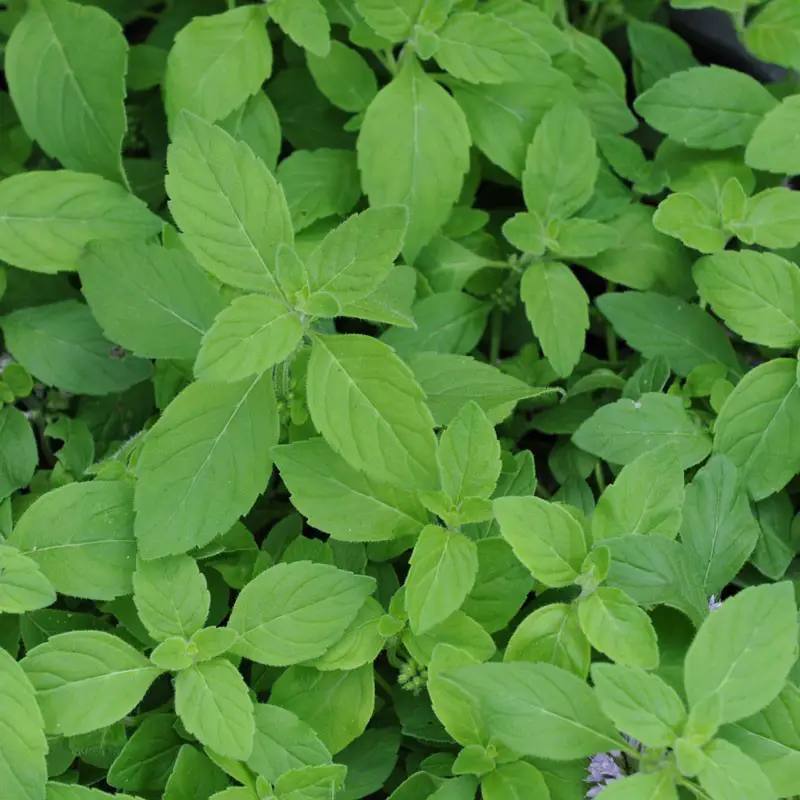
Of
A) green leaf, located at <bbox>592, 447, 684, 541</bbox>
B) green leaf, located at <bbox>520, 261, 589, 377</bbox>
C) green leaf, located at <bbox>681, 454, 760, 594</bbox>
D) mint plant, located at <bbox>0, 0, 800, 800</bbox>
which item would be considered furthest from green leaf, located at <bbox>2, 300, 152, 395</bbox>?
green leaf, located at <bbox>681, 454, 760, 594</bbox>

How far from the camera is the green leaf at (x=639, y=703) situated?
32.3 inches

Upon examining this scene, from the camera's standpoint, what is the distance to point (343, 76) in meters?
1.34

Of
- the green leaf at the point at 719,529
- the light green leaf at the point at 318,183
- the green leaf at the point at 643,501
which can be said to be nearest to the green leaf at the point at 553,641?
the green leaf at the point at 643,501

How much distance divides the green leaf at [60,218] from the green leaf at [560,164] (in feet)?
1.90

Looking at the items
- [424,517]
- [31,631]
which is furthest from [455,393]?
[31,631]

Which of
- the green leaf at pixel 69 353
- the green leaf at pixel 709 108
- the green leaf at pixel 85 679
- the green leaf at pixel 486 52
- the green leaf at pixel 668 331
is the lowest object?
the green leaf at pixel 85 679

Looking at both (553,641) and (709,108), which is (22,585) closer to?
(553,641)

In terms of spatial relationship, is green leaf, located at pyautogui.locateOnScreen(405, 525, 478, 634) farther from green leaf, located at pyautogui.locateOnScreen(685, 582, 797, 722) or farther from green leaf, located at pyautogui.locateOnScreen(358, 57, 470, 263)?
green leaf, located at pyautogui.locateOnScreen(358, 57, 470, 263)

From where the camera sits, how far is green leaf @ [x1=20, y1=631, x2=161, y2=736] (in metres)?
0.94

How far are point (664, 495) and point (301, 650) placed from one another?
47 centimetres

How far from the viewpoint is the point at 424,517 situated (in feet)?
3.58

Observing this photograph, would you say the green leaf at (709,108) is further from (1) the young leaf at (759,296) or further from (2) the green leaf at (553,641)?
(2) the green leaf at (553,641)

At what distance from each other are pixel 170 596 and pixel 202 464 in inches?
6.4

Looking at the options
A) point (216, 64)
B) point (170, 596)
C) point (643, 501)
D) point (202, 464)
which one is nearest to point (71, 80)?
point (216, 64)
